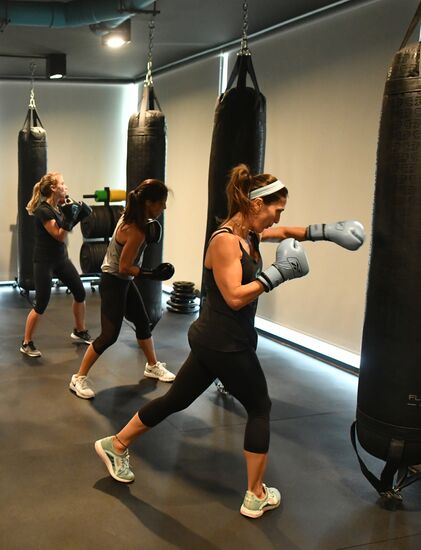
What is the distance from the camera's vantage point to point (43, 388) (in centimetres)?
347

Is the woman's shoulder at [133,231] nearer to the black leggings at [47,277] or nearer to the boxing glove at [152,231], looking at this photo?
the boxing glove at [152,231]

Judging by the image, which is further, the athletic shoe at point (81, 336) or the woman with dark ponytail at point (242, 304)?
the athletic shoe at point (81, 336)

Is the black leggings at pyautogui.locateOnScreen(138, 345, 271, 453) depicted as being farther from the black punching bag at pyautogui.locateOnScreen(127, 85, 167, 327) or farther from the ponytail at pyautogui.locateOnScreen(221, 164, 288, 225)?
the black punching bag at pyautogui.locateOnScreen(127, 85, 167, 327)

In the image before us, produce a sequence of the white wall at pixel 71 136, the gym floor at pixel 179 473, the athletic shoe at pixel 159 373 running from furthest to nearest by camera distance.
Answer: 1. the white wall at pixel 71 136
2. the athletic shoe at pixel 159 373
3. the gym floor at pixel 179 473

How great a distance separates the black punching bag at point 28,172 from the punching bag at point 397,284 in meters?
4.37

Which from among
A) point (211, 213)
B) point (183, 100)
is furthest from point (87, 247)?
point (211, 213)

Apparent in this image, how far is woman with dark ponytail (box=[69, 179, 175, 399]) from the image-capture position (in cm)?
Answer: 295

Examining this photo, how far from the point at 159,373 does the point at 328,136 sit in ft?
6.49

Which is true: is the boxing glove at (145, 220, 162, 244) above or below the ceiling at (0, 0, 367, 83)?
below

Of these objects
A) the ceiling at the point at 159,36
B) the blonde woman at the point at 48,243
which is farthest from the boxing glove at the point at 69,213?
the ceiling at the point at 159,36

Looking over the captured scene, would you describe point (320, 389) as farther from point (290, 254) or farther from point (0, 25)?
point (0, 25)

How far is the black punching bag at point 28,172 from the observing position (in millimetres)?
5969

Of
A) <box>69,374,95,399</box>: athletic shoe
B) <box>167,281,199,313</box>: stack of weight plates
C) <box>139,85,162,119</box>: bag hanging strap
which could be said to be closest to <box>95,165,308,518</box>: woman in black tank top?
<box>69,374,95,399</box>: athletic shoe

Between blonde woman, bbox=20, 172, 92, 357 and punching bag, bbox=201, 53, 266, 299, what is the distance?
45.9 inches
